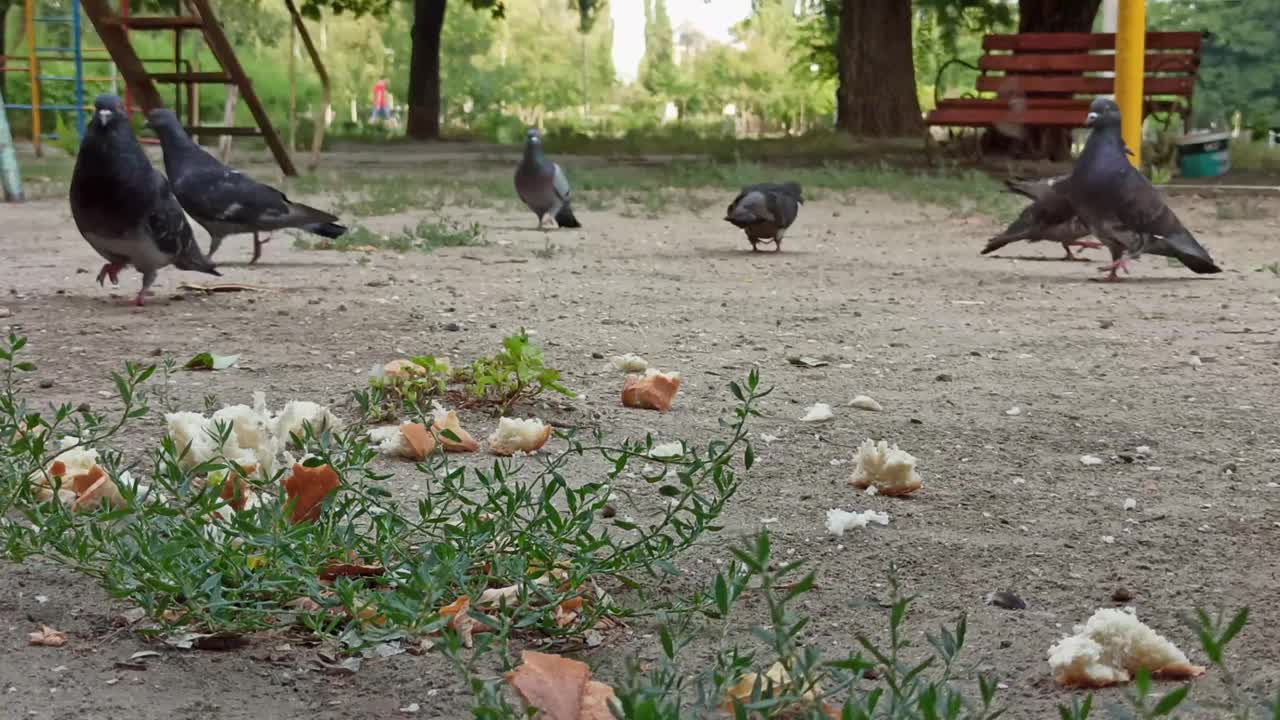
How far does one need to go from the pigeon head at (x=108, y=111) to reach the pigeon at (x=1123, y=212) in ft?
14.3

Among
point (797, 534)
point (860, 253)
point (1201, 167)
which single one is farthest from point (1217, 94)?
point (797, 534)

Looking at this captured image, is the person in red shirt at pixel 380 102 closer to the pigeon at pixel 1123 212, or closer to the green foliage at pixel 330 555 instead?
the pigeon at pixel 1123 212

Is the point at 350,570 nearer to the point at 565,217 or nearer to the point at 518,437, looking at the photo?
the point at 518,437

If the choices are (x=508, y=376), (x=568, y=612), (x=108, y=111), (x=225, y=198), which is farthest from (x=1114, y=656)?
(x=225, y=198)

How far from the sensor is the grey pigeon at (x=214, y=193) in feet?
23.4

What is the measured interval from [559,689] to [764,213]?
6.61 m

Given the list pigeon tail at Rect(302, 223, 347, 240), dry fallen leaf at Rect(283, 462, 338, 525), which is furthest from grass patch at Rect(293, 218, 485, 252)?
dry fallen leaf at Rect(283, 462, 338, 525)

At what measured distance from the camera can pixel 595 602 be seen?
2.36 meters

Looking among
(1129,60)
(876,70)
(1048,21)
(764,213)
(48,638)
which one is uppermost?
(1048,21)

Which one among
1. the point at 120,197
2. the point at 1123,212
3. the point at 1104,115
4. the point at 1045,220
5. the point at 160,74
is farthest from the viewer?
the point at 160,74

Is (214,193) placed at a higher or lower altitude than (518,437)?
higher

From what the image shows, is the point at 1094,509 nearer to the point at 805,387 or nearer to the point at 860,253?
the point at 805,387

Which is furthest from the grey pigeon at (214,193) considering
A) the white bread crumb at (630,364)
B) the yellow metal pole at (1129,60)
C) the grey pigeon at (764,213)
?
the yellow metal pole at (1129,60)

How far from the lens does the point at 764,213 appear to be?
27.1ft
